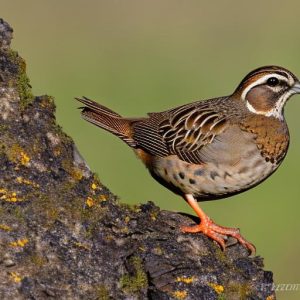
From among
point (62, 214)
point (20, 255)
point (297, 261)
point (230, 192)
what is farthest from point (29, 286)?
point (297, 261)

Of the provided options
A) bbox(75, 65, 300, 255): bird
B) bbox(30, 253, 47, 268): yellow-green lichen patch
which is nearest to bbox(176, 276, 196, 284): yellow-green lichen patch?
bbox(30, 253, 47, 268): yellow-green lichen patch

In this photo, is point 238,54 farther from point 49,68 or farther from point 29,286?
point 29,286

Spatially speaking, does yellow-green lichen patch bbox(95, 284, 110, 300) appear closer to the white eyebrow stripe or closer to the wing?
the wing

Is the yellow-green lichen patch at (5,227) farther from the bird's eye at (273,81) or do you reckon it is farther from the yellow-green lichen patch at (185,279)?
the bird's eye at (273,81)

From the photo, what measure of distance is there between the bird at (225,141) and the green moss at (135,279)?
6.33ft

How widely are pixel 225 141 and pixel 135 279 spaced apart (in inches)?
96.1

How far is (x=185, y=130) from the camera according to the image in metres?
8.53

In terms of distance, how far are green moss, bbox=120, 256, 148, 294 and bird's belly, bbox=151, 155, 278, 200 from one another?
2.15 meters

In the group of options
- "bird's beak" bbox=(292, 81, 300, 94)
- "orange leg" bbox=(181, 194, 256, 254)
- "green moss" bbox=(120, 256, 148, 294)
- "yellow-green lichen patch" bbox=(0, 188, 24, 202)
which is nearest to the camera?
"green moss" bbox=(120, 256, 148, 294)

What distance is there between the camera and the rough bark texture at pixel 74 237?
18.7ft

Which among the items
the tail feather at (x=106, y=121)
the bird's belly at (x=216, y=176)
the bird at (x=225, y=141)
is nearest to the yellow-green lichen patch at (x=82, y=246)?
the bird at (x=225, y=141)

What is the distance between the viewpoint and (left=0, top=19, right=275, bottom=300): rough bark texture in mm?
5715

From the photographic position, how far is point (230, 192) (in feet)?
26.9

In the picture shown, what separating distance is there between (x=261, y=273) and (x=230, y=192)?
5.53 ft
